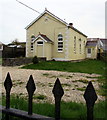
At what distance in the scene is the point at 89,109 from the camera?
1.49m

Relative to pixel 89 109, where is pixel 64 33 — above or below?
above

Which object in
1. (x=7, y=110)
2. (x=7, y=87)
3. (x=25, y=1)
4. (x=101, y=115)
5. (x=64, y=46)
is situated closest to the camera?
(x=7, y=110)

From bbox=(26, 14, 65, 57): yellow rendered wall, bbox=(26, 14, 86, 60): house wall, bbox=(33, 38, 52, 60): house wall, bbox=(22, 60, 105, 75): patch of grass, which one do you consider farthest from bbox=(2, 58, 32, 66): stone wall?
bbox=(26, 14, 65, 57): yellow rendered wall

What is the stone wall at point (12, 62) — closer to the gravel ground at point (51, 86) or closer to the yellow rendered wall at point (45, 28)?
the yellow rendered wall at point (45, 28)

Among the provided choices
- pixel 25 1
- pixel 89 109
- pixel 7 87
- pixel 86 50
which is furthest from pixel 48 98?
pixel 86 50

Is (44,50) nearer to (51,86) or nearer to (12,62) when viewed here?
(12,62)

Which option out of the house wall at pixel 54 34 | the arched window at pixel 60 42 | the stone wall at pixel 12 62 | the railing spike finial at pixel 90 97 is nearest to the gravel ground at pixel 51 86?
the railing spike finial at pixel 90 97

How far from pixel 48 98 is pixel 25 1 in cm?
524

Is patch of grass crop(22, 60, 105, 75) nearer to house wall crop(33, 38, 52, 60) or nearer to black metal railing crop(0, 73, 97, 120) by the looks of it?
house wall crop(33, 38, 52, 60)

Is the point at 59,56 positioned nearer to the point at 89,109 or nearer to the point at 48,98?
the point at 48,98

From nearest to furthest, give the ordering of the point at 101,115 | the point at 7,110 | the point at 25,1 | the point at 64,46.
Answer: the point at 7,110
the point at 101,115
the point at 25,1
the point at 64,46

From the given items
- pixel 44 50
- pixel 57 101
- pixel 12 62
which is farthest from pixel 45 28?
pixel 57 101

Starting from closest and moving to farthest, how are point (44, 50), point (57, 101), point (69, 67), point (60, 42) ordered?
point (57, 101) < point (69, 67) < point (44, 50) < point (60, 42)

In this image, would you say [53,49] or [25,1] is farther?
[53,49]
